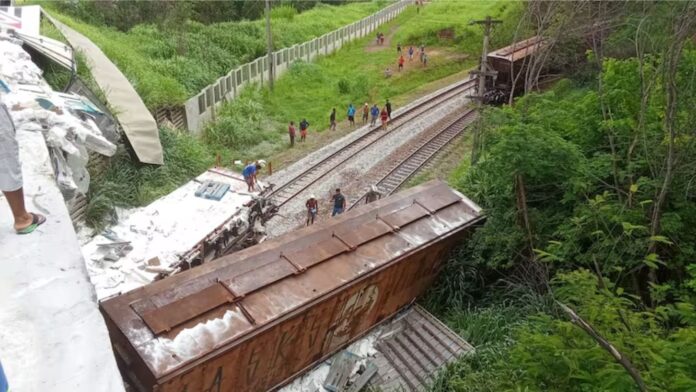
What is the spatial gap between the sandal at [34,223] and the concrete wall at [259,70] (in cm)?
1352

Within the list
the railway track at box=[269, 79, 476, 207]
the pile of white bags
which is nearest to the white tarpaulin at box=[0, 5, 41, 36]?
the pile of white bags

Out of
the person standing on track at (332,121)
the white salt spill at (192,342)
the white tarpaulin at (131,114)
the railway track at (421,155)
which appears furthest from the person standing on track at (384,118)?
the white salt spill at (192,342)

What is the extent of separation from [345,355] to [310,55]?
24.0m

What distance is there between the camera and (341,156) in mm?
17641

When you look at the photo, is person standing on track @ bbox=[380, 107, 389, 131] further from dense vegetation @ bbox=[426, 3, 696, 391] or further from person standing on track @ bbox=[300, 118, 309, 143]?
dense vegetation @ bbox=[426, 3, 696, 391]

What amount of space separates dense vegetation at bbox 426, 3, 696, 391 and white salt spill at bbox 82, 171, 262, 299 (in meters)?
4.45

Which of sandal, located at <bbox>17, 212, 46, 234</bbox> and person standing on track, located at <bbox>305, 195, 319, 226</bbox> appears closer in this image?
sandal, located at <bbox>17, 212, 46, 234</bbox>

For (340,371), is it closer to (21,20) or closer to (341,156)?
(341,156)

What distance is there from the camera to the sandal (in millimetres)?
5410

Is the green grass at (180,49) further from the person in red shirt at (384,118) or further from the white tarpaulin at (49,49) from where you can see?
the person in red shirt at (384,118)

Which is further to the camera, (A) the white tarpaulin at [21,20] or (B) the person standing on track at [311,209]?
(A) the white tarpaulin at [21,20]

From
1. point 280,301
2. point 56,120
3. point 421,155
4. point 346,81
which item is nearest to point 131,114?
point 56,120

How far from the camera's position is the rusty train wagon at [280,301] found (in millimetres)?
6352

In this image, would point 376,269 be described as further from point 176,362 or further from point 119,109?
point 119,109
